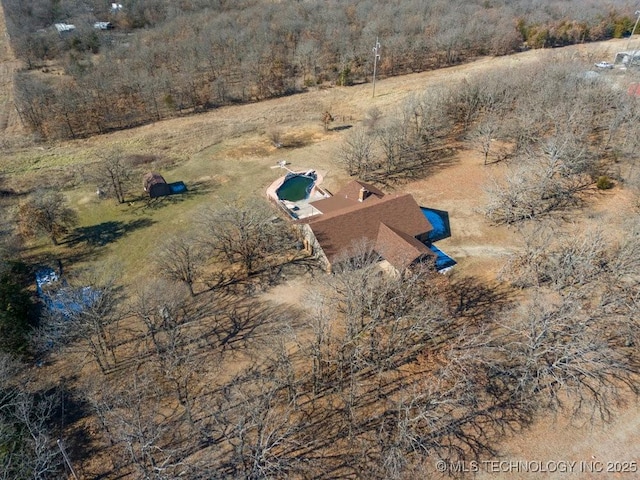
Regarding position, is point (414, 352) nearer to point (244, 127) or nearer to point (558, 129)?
point (558, 129)

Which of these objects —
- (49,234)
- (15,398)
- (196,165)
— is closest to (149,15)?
(196,165)

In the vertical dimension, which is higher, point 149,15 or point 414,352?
point 149,15

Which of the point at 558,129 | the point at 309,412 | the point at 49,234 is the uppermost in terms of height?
the point at 558,129

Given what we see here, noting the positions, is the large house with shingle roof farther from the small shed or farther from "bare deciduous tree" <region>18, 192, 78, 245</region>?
"bare deciduous tree" <region>18, 192, 78, 245</region>

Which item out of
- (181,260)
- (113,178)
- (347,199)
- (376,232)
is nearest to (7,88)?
(113,178)

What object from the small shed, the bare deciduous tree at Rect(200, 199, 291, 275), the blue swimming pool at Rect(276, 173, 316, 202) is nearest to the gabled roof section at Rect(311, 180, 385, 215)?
the bare deciduous tree at Rect(200, 199, 291, 275)

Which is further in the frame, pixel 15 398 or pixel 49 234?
pixel 49 234

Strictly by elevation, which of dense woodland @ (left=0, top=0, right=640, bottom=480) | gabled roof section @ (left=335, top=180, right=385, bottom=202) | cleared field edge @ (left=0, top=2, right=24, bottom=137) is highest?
cleared field edge @ (left=0, top=2, right=24, bottom=137)
